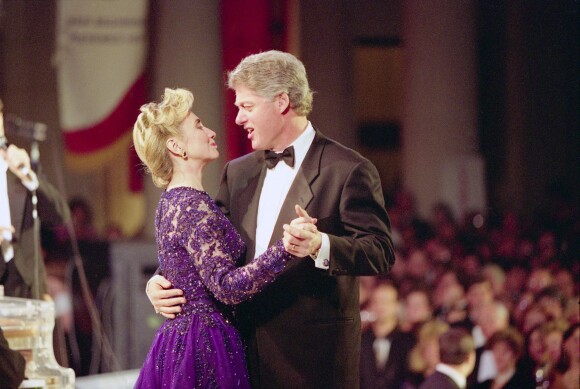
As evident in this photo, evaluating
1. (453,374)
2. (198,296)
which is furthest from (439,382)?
(198,296)

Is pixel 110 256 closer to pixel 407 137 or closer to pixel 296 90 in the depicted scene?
pixel 407 137

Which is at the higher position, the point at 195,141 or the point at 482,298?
the point at 195,141

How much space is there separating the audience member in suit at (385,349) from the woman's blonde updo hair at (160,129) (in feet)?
8.82

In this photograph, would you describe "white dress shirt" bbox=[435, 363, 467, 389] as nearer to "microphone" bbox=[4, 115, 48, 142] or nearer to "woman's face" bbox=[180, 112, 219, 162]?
"woman's face" bbox=[180, 112, 219, 162]

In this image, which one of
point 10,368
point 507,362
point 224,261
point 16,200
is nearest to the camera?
point 224,261

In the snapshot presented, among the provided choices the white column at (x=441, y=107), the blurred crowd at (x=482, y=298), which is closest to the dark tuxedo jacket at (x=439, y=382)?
the blurred crowd at (x=482, y=298)

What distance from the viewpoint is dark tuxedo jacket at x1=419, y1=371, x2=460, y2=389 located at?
453 cm

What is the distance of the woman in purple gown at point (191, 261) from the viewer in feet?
8.71

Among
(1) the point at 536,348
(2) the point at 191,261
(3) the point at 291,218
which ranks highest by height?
(3) the point at 291,218

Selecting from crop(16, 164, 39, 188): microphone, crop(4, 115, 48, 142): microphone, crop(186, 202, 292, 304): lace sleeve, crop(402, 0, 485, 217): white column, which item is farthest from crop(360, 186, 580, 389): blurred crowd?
crop(186, 202, 292, 304): lace sleeve

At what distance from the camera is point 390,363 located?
5.20 metres

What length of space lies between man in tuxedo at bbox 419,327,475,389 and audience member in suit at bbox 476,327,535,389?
503 mm

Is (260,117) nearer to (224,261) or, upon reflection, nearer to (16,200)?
(224,261)

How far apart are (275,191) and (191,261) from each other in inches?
15.2
